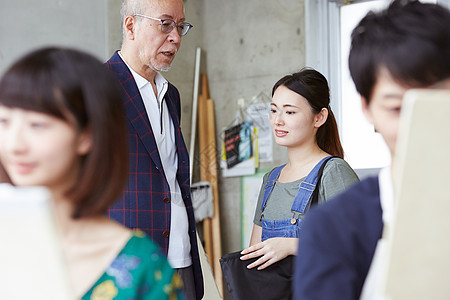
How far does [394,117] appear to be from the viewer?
1017 mm

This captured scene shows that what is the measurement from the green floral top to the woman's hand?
93 cm

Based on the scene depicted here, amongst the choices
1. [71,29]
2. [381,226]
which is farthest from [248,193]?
[381,226]

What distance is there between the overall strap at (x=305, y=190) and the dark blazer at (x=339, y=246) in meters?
1.09

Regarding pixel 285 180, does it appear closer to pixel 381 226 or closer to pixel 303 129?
pixel 303 129

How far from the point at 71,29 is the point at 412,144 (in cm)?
320

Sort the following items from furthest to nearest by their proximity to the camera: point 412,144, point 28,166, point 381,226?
point 381,226
point 28,166
point 412,144

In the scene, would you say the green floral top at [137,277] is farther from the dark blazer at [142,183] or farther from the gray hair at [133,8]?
the gray hair at [133,8]

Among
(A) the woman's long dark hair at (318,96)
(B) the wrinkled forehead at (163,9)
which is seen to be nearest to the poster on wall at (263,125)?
(A) the woman's long dark hair at (318,96)

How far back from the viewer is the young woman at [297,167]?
2.16 meters

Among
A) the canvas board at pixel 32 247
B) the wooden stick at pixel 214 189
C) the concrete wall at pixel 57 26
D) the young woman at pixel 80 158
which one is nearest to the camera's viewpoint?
the canvas board at pixel 32 247

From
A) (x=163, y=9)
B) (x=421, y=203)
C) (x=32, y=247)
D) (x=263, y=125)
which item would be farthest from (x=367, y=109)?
(x=263, y=125)

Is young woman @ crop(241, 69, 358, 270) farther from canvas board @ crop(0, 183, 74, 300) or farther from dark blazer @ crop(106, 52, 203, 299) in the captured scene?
canvas board @ crop(0, 183, 74, 300)

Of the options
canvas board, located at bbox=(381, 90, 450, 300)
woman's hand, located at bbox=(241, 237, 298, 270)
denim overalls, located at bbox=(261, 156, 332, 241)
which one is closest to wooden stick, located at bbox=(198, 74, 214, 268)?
denim overalls, located at bbox=(261, 156, 332, 241)

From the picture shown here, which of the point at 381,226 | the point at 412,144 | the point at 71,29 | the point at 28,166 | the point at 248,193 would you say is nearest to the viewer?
the point at 412,144
